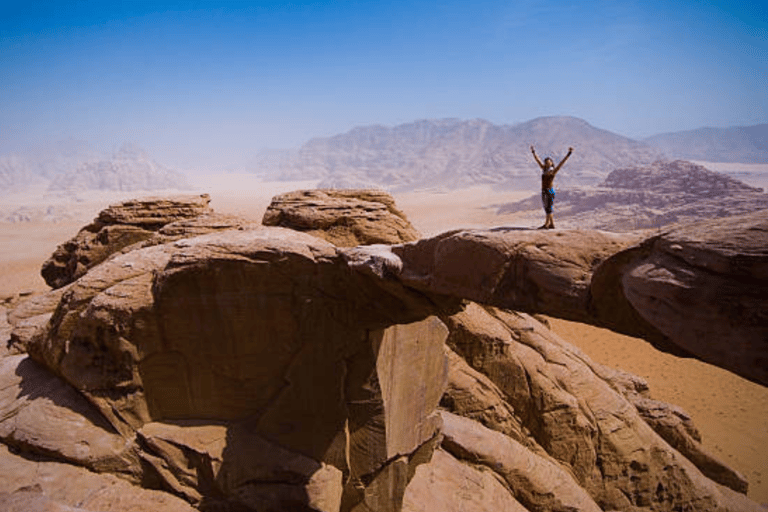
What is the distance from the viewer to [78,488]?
6.67m

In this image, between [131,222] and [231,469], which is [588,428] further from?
[131,222]

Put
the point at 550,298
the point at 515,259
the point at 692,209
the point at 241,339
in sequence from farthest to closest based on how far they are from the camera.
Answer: the point at 692,209 < the point at 241,339 < the point at 515,259 < the point at 550,298

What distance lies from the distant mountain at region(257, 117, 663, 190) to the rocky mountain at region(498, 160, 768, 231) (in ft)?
136

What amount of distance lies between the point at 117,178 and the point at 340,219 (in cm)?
15151

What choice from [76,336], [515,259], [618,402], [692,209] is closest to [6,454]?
[76,336]

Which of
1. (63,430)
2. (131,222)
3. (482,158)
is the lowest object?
(63,430)

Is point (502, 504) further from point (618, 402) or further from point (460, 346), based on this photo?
point (618, 402)

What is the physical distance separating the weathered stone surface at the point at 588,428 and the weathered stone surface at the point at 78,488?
714 centimetres

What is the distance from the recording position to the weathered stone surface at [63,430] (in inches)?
280

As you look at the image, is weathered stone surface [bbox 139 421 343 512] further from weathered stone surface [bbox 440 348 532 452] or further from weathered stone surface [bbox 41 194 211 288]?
weathered stone surface [bbox 41 194 211 288]

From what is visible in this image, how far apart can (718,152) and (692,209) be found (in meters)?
170

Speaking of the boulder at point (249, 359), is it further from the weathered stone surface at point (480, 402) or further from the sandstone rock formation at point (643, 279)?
the weathered stone surface at point (480, 402)

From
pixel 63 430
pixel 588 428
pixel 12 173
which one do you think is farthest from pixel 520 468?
pixel 12 173

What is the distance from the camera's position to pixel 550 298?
192 inches
